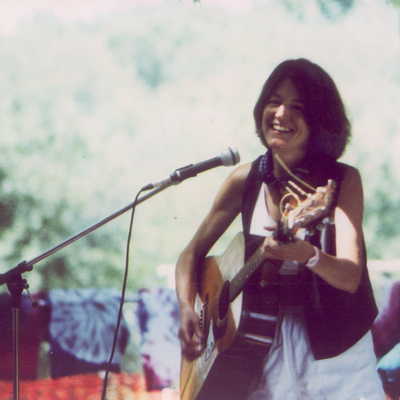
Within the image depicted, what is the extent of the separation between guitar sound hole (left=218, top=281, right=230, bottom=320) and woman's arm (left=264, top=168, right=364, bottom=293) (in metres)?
0.38

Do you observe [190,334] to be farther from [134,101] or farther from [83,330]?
[134,101]

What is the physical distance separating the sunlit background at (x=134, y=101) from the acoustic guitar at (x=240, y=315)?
434 millimetres

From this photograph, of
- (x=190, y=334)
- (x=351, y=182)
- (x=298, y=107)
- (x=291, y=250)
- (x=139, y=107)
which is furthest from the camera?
(x=139, y=107)

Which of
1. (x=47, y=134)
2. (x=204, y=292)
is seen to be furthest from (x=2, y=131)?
(x=204, y=292)

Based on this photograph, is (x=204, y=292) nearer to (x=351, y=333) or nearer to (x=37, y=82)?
(x=351, y=333)

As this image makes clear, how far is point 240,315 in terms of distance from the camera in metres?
1.44

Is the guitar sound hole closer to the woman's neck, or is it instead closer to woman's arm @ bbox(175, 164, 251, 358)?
woman's arm @ bbox(175, 164, 251, 358)

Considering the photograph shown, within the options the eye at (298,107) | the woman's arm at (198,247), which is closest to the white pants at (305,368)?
the woman's arm at (198,247)

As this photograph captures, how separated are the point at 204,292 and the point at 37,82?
4.22 ft

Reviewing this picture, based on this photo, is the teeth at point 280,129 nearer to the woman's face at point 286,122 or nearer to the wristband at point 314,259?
the woman's face at point 286,122

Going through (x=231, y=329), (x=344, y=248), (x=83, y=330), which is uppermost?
(x=344, y=248)

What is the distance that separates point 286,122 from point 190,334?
95cm

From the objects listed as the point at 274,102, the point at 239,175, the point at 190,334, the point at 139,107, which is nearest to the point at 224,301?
the point at 190,334

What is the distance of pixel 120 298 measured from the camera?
6.84ft
